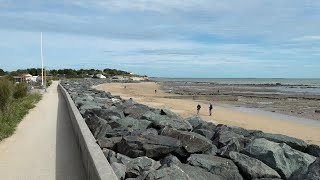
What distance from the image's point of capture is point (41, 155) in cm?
792

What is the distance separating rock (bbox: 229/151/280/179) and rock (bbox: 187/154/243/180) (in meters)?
0.13

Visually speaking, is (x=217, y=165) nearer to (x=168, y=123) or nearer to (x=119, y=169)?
(x=119, y=169)

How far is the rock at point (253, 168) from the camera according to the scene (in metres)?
6.53

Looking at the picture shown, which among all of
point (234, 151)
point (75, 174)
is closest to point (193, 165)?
point (234, 151)

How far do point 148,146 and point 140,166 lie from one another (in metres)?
1.00

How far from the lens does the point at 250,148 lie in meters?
7.69

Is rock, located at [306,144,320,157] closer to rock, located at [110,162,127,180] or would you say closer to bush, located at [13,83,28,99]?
rock, located at [110,162,127,180]

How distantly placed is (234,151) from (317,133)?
12612 millimetres

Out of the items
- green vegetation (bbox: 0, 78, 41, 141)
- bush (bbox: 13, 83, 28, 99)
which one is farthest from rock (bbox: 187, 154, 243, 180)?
bush (bbox: 13, 83, 28, 99)

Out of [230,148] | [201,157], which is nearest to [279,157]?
[230,148]

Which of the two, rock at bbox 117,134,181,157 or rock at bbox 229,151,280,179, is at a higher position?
rock at bbox 117,134,181,157

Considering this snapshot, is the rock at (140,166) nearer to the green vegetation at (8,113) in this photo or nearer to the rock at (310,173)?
the rock at (310,173)

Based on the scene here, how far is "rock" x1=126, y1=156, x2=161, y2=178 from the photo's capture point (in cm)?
622

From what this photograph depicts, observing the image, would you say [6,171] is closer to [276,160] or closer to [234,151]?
[234,151]
